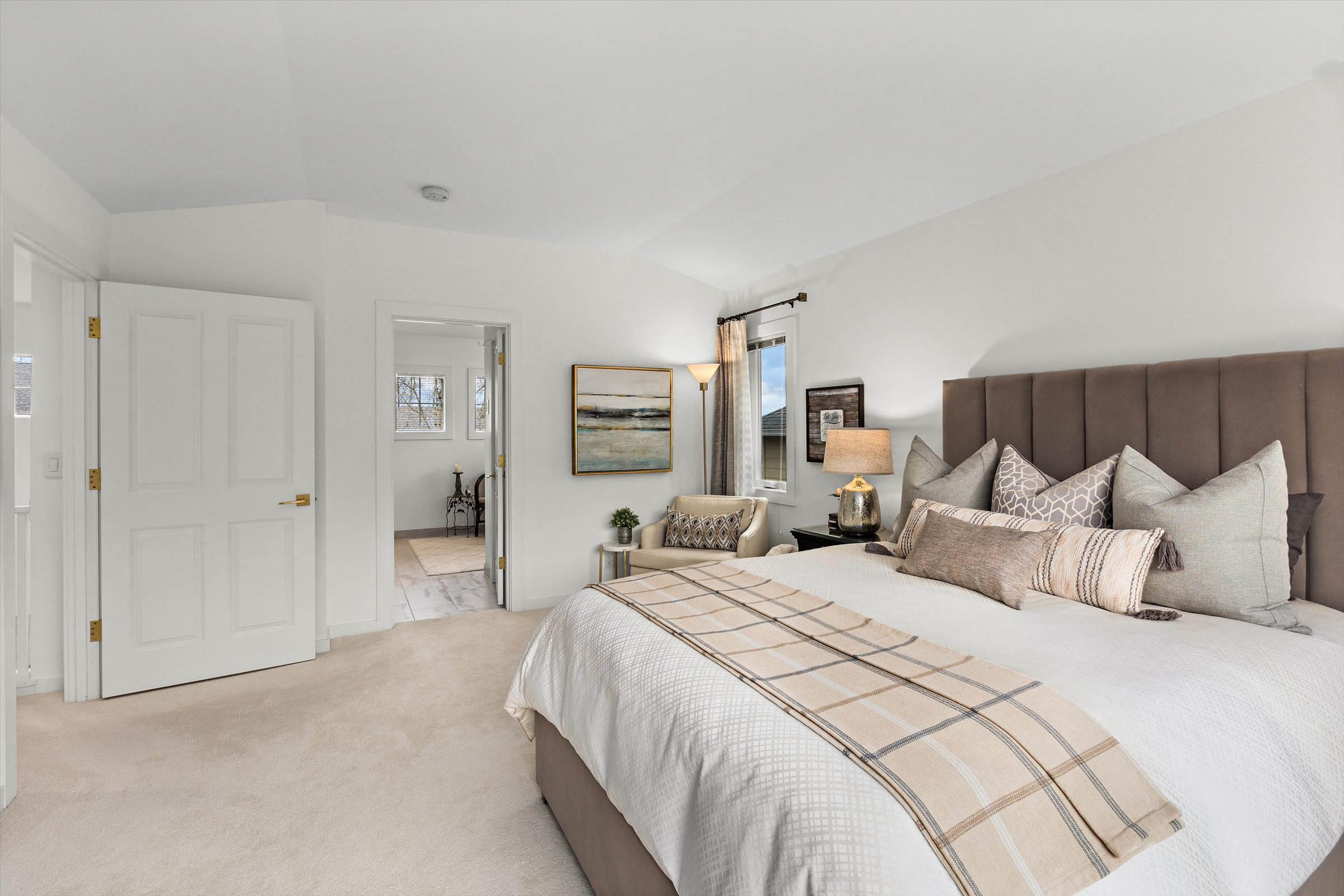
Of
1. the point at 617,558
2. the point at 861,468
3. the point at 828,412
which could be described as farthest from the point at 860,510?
the point at 617,558

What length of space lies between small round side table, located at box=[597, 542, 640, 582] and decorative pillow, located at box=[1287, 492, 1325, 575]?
11.4ft

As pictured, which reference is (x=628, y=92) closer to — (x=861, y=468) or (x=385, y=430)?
(x=861, y=468)

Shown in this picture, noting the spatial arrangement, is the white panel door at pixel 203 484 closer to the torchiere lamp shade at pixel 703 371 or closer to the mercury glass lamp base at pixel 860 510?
the torchiere lamp shade at pixel 703 371

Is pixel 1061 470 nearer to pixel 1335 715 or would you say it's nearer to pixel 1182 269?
pixel 1182 269

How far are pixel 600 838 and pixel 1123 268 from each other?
2848 mm

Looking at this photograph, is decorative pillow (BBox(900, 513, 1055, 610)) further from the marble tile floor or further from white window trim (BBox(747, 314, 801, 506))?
the marble tile floor

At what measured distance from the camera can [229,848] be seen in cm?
201

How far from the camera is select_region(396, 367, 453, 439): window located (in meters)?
7.72

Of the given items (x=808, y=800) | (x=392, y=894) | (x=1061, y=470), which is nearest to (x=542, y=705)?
(x=392, y=894)

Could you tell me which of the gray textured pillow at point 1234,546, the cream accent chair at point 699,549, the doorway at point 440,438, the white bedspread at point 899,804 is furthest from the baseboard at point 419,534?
the gray textured pillow at point 1234,546

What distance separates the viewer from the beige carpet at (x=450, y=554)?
5.99 meters

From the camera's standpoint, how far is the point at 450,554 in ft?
21.8

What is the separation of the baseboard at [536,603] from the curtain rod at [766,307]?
2397 mm

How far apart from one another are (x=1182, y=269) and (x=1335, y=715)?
165 centimetres
